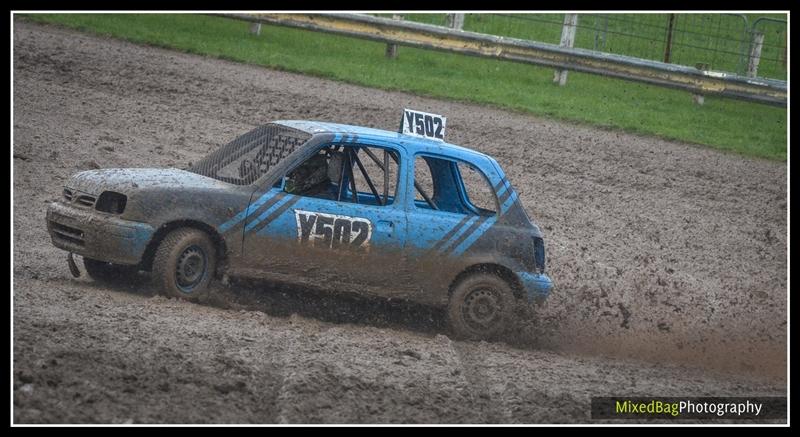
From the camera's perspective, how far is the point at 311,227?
8898 millimetres

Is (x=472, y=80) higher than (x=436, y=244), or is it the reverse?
(x=472, y=80)

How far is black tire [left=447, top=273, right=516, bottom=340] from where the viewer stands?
9383 mm

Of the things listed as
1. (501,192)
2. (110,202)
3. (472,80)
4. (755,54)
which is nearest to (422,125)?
(501,192)

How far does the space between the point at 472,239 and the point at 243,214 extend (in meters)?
1.92

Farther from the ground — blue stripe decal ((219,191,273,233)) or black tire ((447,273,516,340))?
blue stripe decal ((219,191,273,233))

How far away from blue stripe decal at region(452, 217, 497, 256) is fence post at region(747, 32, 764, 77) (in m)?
11.6

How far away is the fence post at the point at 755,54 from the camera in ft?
63.8

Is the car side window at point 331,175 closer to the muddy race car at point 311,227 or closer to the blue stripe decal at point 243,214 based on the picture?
the muddy race car at point 311,227

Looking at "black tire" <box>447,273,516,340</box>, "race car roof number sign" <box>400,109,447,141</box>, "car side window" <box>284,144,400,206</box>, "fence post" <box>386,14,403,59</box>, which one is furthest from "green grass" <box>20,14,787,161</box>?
"black tire" <box>447,273,516,340</box>

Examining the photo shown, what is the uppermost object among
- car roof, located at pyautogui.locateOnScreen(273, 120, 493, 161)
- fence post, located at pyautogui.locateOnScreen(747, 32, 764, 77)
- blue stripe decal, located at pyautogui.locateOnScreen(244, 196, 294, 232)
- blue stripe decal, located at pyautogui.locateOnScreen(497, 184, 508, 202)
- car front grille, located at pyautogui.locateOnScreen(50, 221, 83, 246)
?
fence post, located at pyautogui.locateOnScreen(747, 32, 764, 77)

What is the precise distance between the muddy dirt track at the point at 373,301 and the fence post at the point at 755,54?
3512 millimetres

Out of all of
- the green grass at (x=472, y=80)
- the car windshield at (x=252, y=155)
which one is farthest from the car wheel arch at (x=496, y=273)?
the green grass at (x=472, y=80)

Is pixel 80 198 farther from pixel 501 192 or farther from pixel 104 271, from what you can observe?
pixel 501 192

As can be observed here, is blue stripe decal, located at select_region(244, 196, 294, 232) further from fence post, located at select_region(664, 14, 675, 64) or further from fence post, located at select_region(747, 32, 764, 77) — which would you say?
fence post, located at select_region(747, 32, 764, 77)
